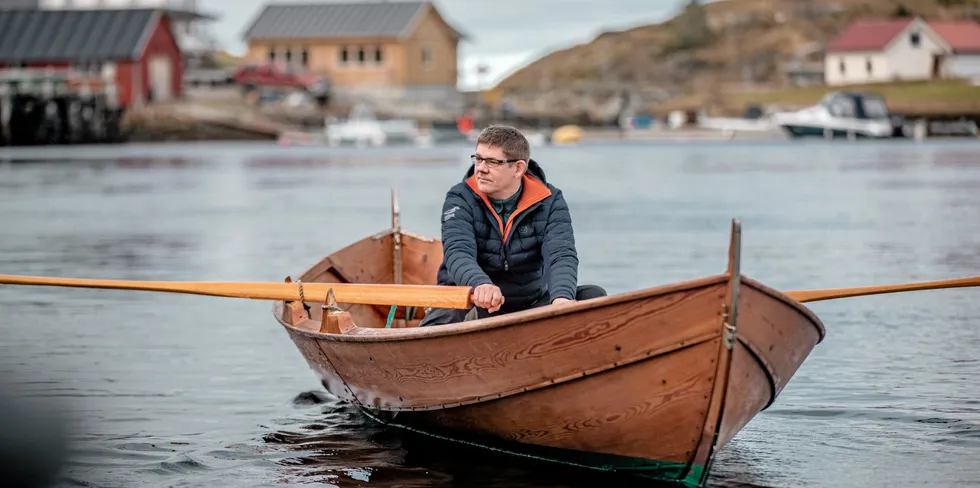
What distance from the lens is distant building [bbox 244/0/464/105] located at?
74.6 metres

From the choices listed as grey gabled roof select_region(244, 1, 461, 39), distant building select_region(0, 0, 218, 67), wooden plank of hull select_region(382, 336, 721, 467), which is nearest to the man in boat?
wooden plank of hull select_region(382, 336, 721, 467)

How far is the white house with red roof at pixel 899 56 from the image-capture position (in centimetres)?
9550

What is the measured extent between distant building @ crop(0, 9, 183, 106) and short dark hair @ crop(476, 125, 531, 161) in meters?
58.4

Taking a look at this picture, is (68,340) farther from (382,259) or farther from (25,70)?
(25,70)

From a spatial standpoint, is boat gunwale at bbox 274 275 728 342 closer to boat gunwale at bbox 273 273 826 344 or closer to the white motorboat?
boat gunwale at bbox 273 273 826 344

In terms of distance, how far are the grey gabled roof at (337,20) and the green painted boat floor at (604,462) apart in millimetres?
65825

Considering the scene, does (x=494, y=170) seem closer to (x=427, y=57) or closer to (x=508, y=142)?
(x=508, y=142)

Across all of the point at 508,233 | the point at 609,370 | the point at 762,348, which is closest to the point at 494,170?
the point at 508,233

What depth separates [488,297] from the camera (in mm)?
7789

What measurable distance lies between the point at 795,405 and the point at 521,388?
292 cm

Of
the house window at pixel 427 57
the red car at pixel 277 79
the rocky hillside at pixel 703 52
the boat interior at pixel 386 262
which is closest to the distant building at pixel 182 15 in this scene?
the red car at pixel 277 79

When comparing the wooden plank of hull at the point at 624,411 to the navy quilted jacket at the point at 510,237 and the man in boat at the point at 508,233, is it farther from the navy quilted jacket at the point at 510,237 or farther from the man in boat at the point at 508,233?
the navy quilted jacket at the point at 510,237

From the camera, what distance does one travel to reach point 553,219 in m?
8.16

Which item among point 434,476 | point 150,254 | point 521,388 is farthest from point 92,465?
point 150,254
